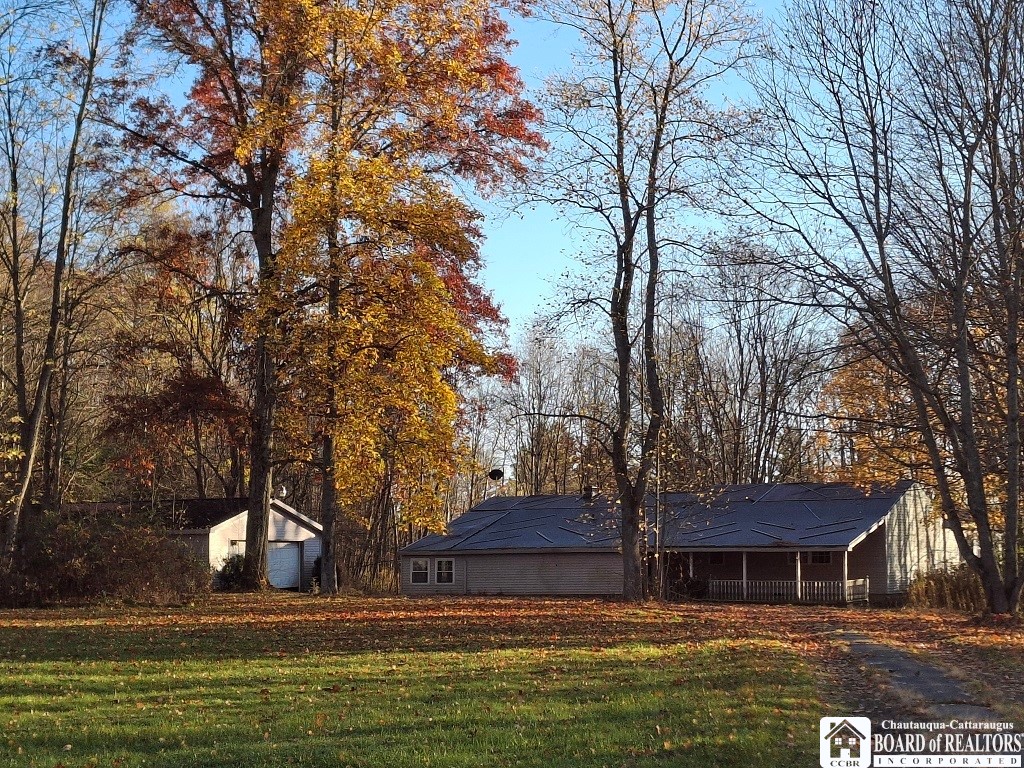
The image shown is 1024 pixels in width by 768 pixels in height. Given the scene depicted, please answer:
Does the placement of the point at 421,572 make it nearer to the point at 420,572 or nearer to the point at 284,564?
the point at 420,572

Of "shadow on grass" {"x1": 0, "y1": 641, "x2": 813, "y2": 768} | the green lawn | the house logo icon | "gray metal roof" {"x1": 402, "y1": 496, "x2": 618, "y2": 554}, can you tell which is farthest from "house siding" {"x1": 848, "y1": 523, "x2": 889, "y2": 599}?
the house logo icon

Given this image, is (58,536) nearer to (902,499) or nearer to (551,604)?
(551,604)

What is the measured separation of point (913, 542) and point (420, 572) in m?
17.8

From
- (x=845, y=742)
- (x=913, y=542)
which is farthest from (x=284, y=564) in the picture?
(x=845, y=742)

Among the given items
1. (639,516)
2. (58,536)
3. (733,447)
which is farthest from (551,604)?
(733,447)

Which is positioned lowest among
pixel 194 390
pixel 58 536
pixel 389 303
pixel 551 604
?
pixel 551 604

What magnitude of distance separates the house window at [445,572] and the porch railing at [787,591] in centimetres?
959

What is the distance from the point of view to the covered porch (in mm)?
31875

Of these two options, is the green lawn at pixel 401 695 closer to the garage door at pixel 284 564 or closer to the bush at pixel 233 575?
the bush at pixel 233 575

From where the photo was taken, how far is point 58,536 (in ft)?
73.5

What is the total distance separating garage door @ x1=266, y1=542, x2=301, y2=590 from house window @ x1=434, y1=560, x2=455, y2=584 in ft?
18.7

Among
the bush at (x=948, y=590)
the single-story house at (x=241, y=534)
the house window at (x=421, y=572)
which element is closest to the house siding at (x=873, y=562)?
the bush at (x=948, y=590)

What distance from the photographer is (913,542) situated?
35969 millimetres

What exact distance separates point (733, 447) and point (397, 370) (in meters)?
28.0
